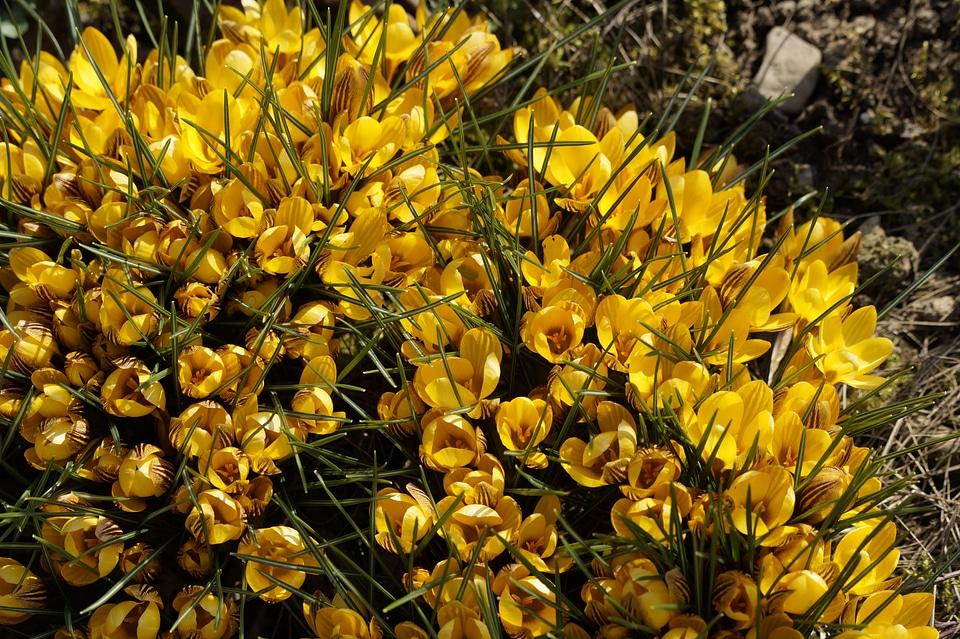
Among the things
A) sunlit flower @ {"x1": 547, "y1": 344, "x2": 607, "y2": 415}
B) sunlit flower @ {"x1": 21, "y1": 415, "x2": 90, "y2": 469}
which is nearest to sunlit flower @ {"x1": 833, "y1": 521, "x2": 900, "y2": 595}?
→ sunlit flower @ {"x1": 547, "y1": 344, "x2": 607, "y2": 415}

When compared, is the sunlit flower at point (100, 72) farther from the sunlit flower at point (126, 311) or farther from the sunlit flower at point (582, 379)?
the sunlit flower at point (582, 379)

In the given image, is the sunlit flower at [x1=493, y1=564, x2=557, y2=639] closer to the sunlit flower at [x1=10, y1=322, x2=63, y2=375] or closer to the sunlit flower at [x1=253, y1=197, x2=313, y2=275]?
the sunlit flower at [x1=253, y1=197, x2=313, y2=275]

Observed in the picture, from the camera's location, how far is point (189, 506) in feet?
3.92

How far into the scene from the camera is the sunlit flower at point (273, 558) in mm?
1173

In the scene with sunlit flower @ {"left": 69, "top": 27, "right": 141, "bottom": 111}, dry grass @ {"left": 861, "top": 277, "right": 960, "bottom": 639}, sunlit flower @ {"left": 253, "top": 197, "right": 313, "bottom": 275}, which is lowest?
dry grass @ {"left": 861, "top": 277, "right": 960, "bottom": 639}

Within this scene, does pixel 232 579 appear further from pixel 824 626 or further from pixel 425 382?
pixel 824 626

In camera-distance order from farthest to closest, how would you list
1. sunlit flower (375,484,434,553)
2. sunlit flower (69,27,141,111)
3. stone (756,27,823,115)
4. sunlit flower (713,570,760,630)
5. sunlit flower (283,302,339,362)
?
stone (756,27,823,115)
sunlit flower (69,27,141,111)
sunlit flower (283,302,339,362)
sunlit flower (375,484,434,553)
sunlit flower (713,570,760,630)

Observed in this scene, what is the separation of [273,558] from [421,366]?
1.17 feet

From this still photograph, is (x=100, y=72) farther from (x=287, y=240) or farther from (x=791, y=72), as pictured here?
(x=791, y=72)

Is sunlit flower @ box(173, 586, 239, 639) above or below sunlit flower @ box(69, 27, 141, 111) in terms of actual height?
below

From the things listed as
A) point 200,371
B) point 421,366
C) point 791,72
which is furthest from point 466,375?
point 791,72

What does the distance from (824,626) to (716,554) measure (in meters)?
0.23

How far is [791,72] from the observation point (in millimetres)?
1836

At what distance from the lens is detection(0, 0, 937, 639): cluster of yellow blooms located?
1.09 metres
